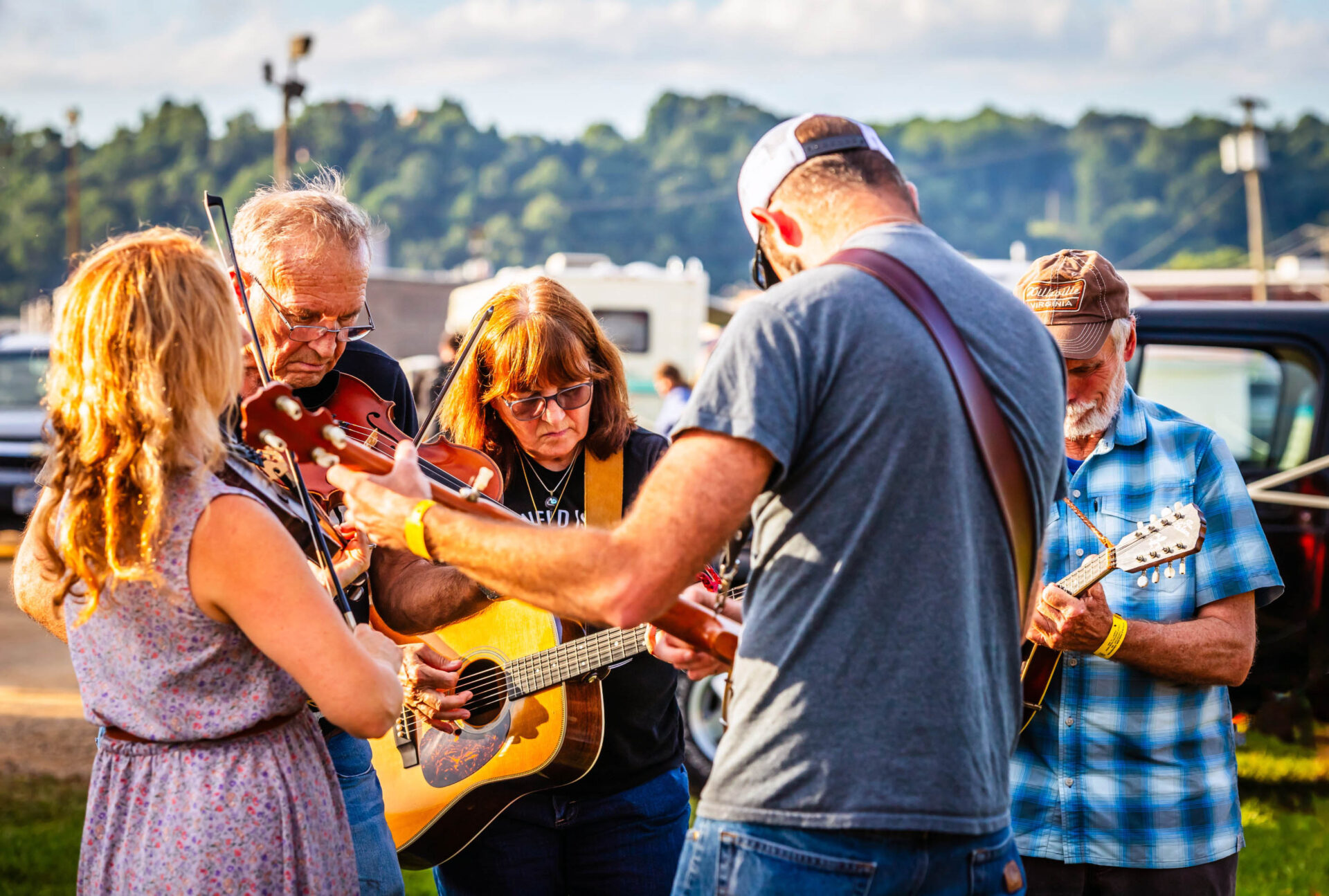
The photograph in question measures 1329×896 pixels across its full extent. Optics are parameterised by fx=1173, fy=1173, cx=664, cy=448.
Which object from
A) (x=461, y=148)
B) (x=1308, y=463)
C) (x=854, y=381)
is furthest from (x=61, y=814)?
(x=461, y=148)

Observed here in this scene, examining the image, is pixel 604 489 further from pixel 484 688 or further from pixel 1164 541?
pixel 1164 541

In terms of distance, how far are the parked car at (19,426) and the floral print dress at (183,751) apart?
33.7 ft

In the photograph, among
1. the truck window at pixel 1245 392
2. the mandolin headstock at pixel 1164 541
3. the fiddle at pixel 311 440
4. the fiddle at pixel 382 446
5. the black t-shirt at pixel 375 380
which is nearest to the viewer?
the fiddle at pixel 311 440

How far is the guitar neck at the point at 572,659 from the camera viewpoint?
9.06ft

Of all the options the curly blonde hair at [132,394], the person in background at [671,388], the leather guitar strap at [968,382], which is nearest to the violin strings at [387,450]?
the curly blonde hair at [132,394]

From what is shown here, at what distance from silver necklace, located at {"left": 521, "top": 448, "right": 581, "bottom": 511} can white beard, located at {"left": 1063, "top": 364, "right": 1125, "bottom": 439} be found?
1.21 m

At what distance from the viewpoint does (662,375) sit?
1197cm

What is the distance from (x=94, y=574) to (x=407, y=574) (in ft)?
3.78

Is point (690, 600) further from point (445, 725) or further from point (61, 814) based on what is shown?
point (61, 814)

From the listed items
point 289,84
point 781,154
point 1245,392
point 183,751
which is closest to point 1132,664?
point 781,154

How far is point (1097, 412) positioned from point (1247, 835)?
329 cm

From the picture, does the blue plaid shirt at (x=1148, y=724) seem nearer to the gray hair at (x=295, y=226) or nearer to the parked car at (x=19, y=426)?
the gray hair at (x=295, y=226)

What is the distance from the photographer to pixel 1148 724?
102 inches

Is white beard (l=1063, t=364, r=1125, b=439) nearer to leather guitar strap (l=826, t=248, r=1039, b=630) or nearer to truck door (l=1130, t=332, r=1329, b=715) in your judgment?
leather guitar strap (l=826, t=248, r=1039, b=630)
